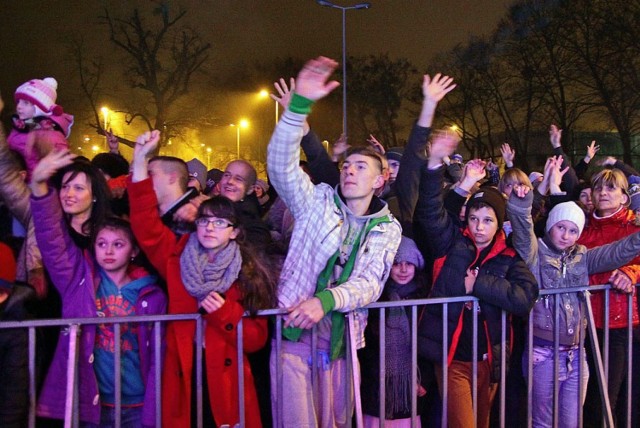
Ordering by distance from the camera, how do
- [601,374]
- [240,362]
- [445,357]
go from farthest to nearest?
[601,374]
[445,357]
[240,362]

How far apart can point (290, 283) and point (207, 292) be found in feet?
1.69

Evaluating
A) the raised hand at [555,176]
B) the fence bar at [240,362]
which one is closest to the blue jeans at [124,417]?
the fence bar at [240,362]

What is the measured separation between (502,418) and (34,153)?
3.67m

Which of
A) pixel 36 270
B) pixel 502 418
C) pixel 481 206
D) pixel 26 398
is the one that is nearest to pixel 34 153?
pixel 36 270

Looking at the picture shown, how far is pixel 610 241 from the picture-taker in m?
4.83

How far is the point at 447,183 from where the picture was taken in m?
6.54

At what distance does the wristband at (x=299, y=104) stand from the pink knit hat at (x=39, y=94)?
229 cm

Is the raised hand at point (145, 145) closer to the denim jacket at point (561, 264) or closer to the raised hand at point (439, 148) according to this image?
the raised hand at point (439, 148)

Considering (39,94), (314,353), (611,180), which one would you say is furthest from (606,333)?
(39,94)

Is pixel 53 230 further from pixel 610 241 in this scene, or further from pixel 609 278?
pixel 610 241

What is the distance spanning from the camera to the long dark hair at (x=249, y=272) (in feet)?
10.8

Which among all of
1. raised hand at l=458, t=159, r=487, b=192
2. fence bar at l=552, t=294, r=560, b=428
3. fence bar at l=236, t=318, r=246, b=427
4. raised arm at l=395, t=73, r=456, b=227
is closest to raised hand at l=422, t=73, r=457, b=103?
raised arm at l=395, t=73, r=456, b=227

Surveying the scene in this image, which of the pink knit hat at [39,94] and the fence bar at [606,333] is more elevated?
the pink knit hat at [39,94]

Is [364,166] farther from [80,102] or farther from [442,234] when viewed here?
[80,102]
